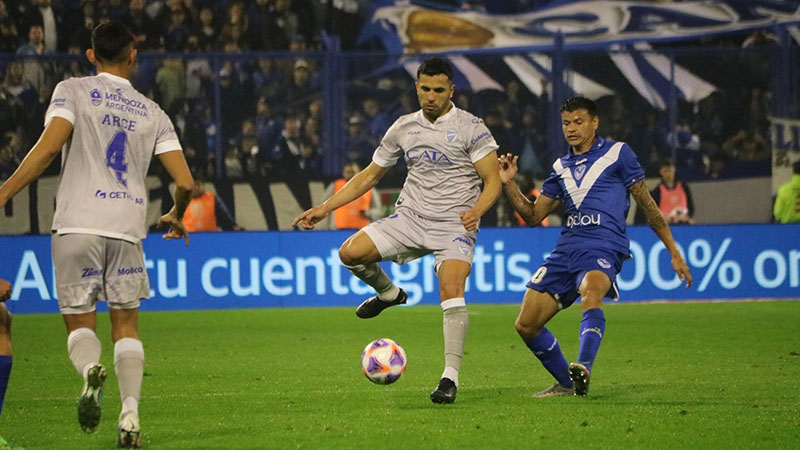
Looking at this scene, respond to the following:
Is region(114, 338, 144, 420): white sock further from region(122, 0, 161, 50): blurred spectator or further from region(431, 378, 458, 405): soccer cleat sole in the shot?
region(122, 0, 161, 50): blurred spectator

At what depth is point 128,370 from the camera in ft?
18.7

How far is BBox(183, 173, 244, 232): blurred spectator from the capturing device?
1675cm

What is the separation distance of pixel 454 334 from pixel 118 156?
103 inches

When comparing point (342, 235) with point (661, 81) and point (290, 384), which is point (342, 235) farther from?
point (290, 384)

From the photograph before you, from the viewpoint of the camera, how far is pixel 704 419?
6.70m

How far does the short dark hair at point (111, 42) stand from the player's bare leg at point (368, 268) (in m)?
2.54

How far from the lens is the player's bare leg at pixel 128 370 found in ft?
18.4

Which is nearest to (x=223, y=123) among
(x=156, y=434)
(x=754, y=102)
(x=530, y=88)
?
(x=530, y=88)

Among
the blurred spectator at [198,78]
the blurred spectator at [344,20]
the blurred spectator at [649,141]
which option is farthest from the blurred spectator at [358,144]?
the blurred spectator at [344,20]

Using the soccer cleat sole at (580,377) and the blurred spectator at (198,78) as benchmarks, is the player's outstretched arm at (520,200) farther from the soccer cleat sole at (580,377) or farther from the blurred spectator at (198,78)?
the blurred spectator at (198,78)

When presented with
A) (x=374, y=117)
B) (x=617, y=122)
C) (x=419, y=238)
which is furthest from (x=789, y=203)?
(x=419, y=238)

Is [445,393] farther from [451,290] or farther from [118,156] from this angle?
[118,156]

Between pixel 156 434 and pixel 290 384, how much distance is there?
7.87 ft

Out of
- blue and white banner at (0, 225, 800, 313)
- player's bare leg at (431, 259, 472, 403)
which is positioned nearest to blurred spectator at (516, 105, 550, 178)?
blue and white banner at (0, 225, 800, 313)
